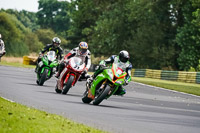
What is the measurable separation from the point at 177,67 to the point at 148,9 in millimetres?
7067

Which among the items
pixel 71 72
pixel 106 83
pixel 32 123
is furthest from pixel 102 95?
pixel 32 123

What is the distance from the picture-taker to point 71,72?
19.1m

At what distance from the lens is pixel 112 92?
52.8ft

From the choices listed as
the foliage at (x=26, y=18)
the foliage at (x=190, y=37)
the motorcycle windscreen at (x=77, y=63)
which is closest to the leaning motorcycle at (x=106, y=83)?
the motorcycle windscreen at (x=77, y=63)

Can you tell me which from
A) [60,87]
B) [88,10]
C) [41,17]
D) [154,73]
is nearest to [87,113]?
[60,87]

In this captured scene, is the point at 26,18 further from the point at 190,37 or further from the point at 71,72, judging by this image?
the point at 71,72

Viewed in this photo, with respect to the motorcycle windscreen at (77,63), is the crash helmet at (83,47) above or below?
above

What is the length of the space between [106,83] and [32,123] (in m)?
6.09

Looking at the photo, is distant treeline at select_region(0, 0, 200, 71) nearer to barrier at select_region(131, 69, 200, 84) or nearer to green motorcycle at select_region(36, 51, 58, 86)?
barrier at select_region(131, 69, 200, 84)

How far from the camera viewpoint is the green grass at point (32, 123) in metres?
9.27

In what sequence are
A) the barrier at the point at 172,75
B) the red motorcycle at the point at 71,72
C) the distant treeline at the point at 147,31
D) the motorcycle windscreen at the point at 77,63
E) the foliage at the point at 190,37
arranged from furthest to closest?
the distant treeline at the point at 147,31, the foliage at the point at 190,37, the barrier at the point at 172,75, the motorcycle windscreen at the point at 77,63, the red motorcycle at the point at 71,72

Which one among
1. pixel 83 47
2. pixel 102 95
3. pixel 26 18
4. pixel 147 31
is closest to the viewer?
pixel 102 95

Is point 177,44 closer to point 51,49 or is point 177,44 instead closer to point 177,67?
point 177,67

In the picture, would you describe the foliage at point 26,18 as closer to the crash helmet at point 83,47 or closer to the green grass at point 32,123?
the crash helmet at point 83,47
